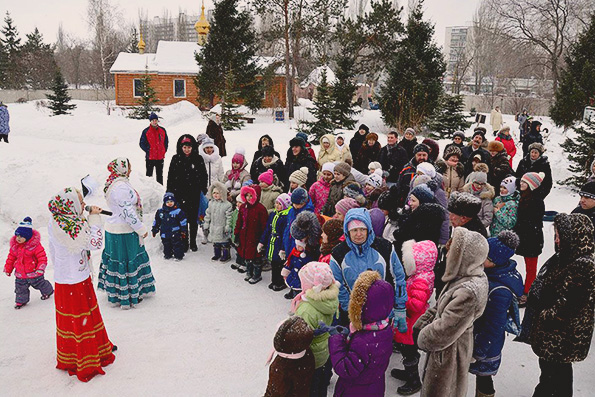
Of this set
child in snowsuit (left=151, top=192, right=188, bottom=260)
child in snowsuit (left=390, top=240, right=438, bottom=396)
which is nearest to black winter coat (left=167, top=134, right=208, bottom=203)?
child in snowsuit (left=151, top=192, right=188, bottom=260)

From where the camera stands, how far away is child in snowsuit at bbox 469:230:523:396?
3479mm

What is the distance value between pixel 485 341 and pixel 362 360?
122cm

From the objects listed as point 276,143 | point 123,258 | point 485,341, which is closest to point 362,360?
point 485,341

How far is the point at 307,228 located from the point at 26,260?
372 cm

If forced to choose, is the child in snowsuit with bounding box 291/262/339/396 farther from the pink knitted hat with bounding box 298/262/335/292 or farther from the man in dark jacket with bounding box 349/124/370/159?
the man in dark jacket with bounding box 349/124/370/159

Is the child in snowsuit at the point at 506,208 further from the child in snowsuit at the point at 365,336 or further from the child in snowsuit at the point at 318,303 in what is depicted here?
the child in snowsuit at the point at 365,336

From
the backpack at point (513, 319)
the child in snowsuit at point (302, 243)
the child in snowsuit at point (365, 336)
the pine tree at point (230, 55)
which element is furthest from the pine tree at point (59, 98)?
the backpack at point (513, 319)

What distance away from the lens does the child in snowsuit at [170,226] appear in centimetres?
735

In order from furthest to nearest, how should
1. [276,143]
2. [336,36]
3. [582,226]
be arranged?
1. [336,36]
2. [276,143]
3. [582,226]

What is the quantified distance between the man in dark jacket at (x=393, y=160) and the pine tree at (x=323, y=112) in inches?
351

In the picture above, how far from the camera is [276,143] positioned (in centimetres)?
1673

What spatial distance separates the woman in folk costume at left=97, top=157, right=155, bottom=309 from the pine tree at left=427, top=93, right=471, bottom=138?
15.5 metres

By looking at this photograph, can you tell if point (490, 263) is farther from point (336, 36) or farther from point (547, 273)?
point (336, 36)

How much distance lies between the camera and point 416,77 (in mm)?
21141
